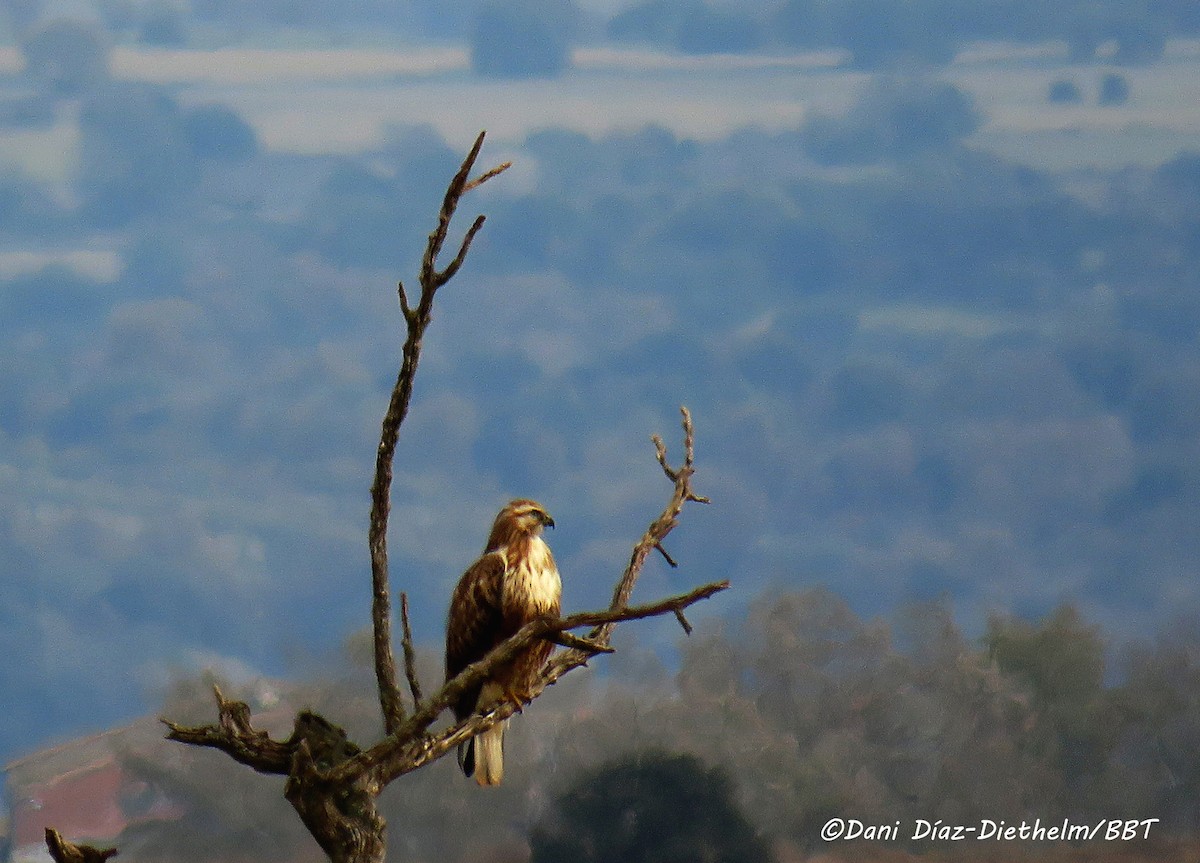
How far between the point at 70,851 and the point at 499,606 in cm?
152

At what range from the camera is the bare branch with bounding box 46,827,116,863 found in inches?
146

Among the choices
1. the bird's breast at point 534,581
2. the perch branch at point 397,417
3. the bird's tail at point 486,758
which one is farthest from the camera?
the bird's tail at point 486,758

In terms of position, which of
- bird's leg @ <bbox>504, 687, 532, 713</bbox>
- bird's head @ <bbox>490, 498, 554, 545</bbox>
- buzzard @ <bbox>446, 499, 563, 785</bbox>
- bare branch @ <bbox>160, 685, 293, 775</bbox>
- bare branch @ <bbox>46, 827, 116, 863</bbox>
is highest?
bird's head @ <bbox>490, 498, 554, 545</bbox>

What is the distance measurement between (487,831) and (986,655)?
3598 millimetres

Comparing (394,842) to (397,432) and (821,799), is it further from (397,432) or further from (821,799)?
(397,432)

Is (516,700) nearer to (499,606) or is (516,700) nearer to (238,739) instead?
(499,606)

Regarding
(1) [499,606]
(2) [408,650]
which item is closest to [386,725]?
(2) [408,650]

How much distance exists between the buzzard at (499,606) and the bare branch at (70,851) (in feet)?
3.97

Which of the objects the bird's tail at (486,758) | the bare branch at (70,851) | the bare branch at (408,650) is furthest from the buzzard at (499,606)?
the bare branch at (70,851)

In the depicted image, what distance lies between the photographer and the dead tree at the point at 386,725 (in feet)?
11.5

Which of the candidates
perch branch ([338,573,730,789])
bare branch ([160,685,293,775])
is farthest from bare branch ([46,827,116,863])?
perch branch ([338,573,730,789])

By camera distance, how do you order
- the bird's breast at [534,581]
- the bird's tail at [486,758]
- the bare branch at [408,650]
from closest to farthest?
the bare branch at [408,650] < the bird's breast at [534,581] < the bird's tail at [486,758]

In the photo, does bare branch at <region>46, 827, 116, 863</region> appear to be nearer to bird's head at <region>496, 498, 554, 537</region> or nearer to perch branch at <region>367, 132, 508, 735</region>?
perch branch at <region>367, 132, 508, 735</region>

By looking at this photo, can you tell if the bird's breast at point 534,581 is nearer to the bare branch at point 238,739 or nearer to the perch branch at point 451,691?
the perch branch at point 451,691
